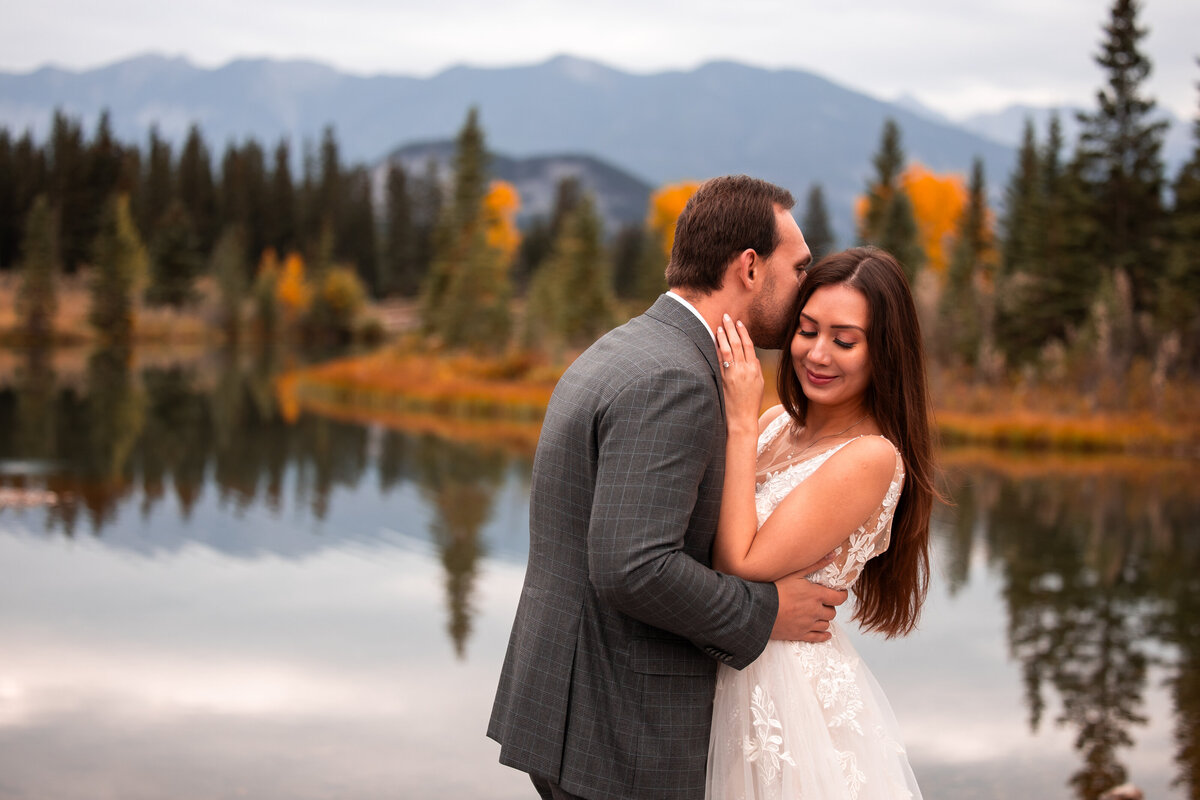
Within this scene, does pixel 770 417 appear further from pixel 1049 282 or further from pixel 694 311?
pixel 1049 282

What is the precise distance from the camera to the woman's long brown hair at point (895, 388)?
8.95 ft

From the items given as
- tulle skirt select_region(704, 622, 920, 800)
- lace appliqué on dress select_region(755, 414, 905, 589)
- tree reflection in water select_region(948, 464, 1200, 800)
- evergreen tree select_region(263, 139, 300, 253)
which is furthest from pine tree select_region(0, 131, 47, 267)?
tulle skirt select_region(704, 622, 920, 800)

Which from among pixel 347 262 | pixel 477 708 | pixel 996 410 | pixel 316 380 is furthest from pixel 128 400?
pixel 347 262

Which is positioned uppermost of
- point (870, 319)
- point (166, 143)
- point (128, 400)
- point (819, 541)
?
point (166, 143)

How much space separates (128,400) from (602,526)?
28.5 meters

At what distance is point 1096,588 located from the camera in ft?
38.7

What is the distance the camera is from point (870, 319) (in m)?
2.73

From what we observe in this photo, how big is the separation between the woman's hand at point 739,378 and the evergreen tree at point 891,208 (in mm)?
38202

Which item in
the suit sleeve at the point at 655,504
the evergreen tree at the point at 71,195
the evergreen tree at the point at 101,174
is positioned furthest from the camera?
the evergreen tree at the point at 101,174

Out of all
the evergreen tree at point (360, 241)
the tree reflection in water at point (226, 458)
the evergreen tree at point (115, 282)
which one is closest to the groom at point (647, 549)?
the tree reflection in water at point (226, 458)

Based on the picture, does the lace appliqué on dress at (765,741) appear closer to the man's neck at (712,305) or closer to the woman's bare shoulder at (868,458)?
the woman's bare shoulder at (868,458)

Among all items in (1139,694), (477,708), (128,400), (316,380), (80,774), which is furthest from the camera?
(316,380)

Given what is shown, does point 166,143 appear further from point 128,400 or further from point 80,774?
point 80,774

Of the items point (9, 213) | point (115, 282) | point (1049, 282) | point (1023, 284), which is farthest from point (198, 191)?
point (1049, 282)
